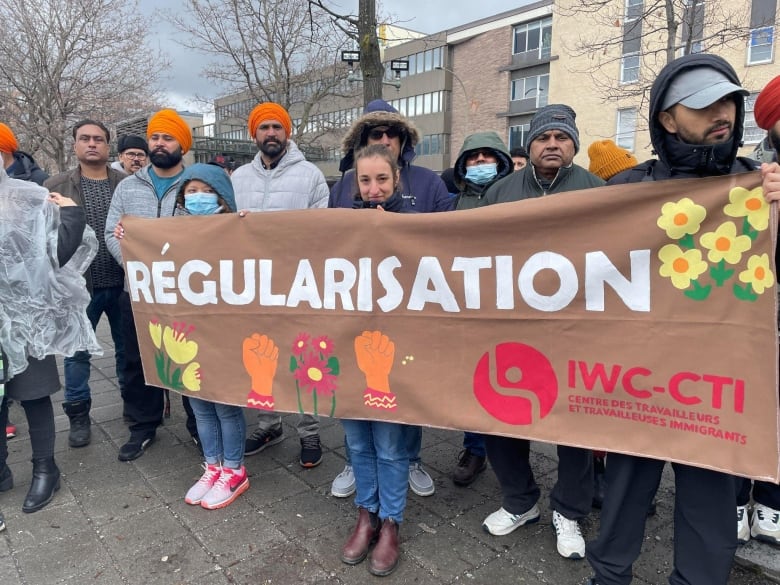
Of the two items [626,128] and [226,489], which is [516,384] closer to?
[226,489]

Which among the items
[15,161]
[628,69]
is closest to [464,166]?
[15,161]

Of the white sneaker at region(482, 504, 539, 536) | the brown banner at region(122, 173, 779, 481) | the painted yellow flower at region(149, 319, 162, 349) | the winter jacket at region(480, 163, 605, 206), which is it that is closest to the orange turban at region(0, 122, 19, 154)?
the brown banner at region(122, 173, 779, 481)

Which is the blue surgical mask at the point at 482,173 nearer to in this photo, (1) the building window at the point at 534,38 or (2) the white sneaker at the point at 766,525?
(2) the white sneaker at the point at 766,525

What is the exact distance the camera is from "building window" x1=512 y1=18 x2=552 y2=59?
32.2 m

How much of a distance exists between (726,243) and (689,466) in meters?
0.82

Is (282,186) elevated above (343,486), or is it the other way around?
(282,186)

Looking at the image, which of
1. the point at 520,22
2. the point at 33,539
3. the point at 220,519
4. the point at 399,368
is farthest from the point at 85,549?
the point at 520,22

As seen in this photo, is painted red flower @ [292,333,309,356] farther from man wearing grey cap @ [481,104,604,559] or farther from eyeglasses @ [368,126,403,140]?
eyeglasses @ [368,126,403,140]

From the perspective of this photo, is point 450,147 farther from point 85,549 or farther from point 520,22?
point 85,549

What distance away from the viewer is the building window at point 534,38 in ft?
106

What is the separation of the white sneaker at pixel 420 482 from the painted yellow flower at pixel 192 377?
1340 millimetres

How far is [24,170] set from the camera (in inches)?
181

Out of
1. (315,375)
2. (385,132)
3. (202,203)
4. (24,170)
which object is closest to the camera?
(315,375)

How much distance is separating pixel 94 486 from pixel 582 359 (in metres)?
2.95
